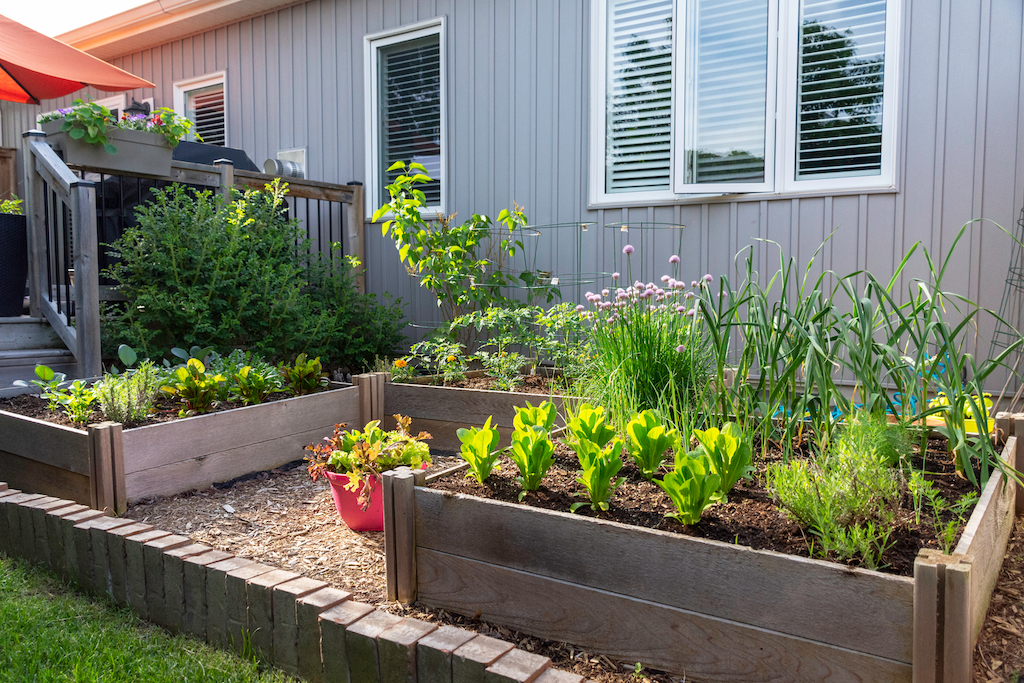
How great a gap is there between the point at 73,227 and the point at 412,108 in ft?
9.45

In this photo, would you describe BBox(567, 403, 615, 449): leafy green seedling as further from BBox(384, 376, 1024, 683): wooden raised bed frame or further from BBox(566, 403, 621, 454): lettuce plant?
BBox(384, 376, 1024, 683): wooden raised bed frame

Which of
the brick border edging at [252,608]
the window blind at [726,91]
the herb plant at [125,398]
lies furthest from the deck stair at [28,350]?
the window blind at [726,91]

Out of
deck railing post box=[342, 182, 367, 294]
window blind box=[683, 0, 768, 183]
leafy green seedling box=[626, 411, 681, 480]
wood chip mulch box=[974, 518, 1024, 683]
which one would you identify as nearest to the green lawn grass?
leafy green seedling box=[626, 411, 681, 480]

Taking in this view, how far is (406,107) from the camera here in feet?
Result: 19.4

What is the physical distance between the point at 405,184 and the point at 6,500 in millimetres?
3115

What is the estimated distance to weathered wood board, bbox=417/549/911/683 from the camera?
4.65 feet

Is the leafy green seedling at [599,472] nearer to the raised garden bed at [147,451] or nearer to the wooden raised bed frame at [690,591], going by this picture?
the wooden raised bed frame at [690,591]

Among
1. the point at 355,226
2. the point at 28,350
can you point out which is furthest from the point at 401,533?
the point at 355,226

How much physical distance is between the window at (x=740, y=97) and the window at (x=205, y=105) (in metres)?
Answer: 4.22

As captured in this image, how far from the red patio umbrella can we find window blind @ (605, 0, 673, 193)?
3108mm

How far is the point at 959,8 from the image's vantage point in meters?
3.74

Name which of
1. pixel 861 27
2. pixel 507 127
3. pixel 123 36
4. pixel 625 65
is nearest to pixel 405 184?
pixel 507 127

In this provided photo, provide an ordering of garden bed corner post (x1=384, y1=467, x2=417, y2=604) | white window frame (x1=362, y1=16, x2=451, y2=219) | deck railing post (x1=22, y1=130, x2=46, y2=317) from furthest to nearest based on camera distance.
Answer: white window frame (x1=362, y1=16, x2=451, y2=219) → deck railing post (x1=22, y1=130, x2=46, y2=317) → garden bed corner post (x1=384, y1=467, x2=417, y2=604)

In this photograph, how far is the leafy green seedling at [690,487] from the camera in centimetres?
164
